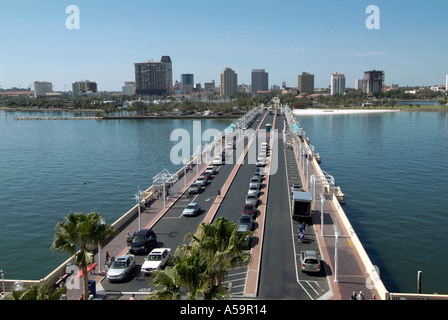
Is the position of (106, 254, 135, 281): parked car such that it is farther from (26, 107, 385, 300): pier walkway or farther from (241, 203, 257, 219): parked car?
(241, 203, 257, 219): parked car

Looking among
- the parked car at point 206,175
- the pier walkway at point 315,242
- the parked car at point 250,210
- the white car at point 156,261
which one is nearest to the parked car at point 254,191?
the pier walkway at point 315,242

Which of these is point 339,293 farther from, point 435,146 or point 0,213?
point 435,146

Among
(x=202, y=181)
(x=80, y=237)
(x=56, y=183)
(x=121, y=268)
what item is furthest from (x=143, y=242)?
(x=56, y=183)

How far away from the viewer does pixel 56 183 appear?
4731cm

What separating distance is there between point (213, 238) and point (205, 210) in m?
16.6

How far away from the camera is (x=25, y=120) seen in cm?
15125

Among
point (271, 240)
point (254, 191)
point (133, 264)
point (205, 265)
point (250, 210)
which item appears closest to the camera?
point (205, 265)

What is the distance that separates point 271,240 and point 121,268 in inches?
337

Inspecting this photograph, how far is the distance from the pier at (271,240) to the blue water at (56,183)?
575 centimetres

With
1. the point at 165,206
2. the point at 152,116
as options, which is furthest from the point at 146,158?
the point at 152,116

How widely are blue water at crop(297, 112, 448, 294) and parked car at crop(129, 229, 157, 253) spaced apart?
12.8 meters

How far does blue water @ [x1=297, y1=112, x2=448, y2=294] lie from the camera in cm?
2417

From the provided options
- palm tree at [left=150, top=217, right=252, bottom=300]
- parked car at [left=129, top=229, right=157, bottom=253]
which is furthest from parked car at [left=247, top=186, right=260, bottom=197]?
palm tree at [left=150, top=217, right=252, bottom=300]

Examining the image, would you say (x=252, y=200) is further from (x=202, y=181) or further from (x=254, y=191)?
(x=202, y=181)
